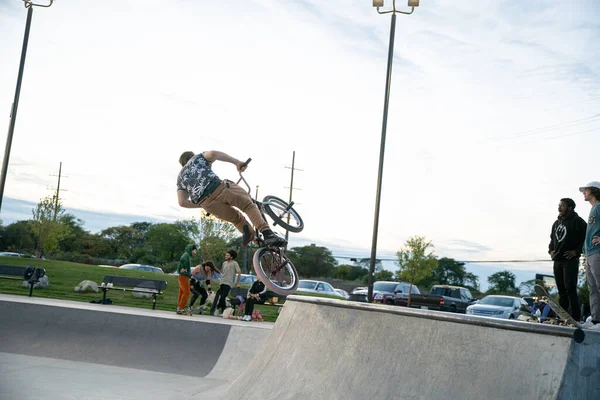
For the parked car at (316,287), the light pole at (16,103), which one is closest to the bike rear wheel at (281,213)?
the light pole at (16,103)

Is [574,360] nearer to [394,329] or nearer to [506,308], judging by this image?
[394,329]

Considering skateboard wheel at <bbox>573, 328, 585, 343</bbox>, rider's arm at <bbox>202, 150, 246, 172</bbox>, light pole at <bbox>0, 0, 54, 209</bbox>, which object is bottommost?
skateboard wheel at <bbox>573, 328, 585, 343</bbox>

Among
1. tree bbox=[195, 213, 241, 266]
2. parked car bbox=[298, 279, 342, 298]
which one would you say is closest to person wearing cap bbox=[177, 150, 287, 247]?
parked car bbox=[298, 279, 342, 298]

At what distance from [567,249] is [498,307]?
13.7m

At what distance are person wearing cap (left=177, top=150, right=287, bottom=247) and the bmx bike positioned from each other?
0.14 metres

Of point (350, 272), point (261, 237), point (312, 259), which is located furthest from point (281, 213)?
point (350, 272)

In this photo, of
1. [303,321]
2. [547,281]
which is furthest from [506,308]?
[303,321]

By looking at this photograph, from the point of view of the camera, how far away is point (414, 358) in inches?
201

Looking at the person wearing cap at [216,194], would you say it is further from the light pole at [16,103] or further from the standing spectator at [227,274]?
the light pole at [16,103]

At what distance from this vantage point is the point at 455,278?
75.9 m

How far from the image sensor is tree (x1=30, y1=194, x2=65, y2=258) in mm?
41084

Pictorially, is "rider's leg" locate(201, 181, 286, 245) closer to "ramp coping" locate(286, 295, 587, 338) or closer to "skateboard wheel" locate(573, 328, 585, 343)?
"ramp coping" locate(286, 295, 587, 338)

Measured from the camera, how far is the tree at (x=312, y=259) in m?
65.2

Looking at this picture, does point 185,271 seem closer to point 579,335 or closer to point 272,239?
point 272,239
